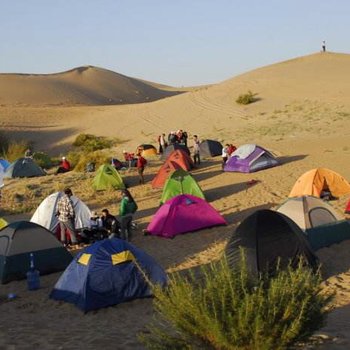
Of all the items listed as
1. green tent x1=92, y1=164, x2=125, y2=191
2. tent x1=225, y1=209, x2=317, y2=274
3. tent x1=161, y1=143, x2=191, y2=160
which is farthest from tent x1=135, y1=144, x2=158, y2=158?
tent x1=225, y1=209, x2=317, y2=274

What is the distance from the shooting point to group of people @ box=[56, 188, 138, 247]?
14.2 metres

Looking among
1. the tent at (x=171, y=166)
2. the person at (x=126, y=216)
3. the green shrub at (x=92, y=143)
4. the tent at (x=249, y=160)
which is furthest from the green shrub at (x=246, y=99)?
the person at (x=126, y=216)

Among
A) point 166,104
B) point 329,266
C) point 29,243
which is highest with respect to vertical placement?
point 166,104

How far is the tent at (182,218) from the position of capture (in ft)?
48.2

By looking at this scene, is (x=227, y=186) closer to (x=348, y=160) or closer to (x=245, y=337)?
(x=348, y=160)

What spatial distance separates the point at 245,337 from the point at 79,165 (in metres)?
22.3

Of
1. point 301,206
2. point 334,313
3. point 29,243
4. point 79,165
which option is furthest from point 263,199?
point 79,165

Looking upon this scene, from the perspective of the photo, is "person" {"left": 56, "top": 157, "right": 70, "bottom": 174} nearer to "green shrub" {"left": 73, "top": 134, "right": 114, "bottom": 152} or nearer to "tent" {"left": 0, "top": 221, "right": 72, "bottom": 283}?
"green shrub" {"left": 73, "top": 134, "right": 114, "bottom": 152}

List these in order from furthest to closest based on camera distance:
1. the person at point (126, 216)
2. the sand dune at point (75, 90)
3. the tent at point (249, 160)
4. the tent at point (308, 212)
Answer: the sand dune at point (75, 90)
the tent at point (249, 160)
the person at point (126, 216)
the tent at point (308, 212)

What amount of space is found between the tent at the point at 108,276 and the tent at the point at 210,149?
1728 cm

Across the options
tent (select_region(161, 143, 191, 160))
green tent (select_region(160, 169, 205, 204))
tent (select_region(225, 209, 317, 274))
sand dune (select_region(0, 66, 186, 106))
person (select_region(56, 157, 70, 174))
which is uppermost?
sand dune (select_region(0, 66, 186, 106))

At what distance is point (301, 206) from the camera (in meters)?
12.9

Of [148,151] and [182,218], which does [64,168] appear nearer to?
[148,151]

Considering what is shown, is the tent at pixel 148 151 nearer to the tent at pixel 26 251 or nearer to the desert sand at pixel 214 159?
the desert sand at pixel 214 159
